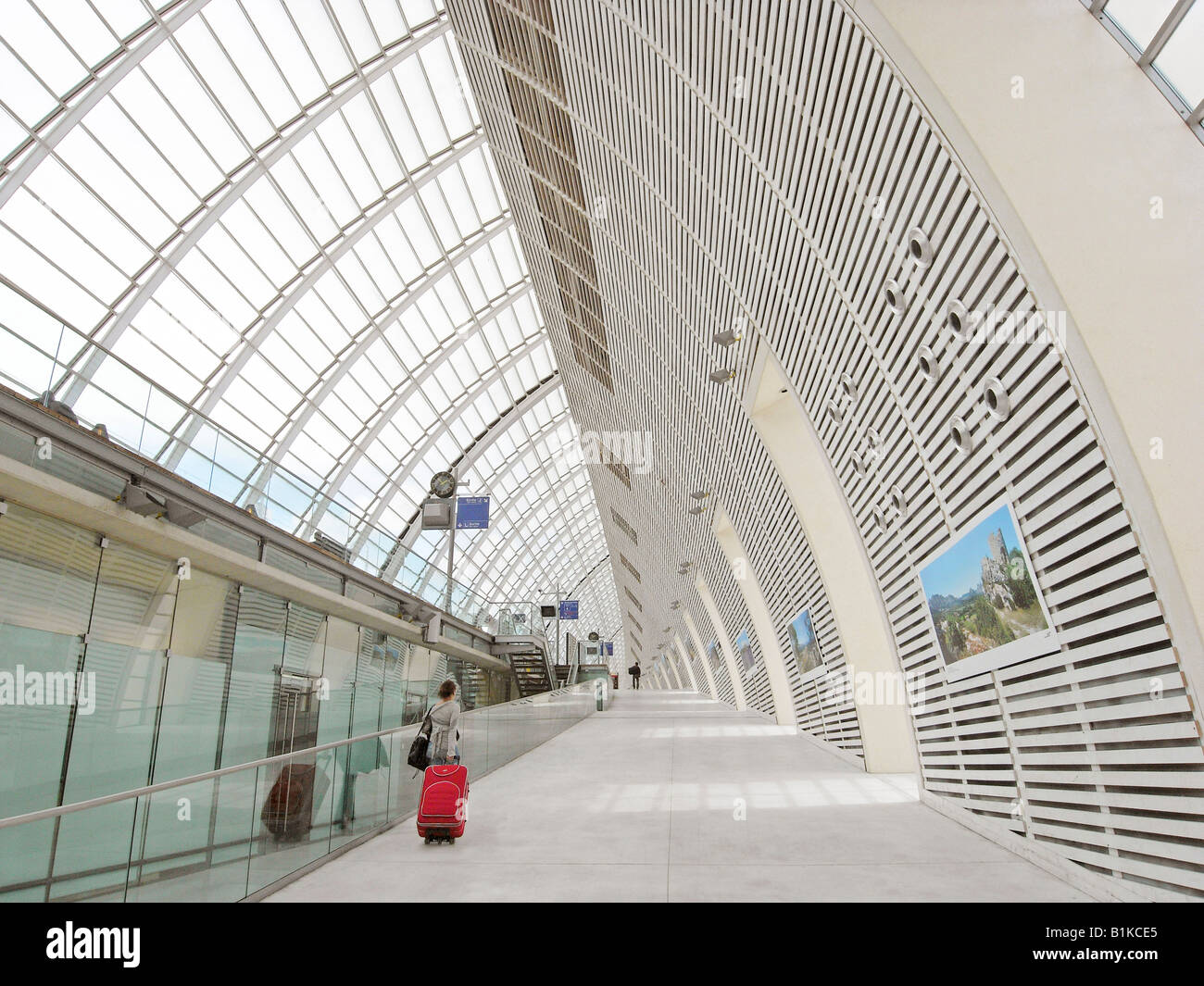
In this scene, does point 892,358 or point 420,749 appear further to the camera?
point 420,749

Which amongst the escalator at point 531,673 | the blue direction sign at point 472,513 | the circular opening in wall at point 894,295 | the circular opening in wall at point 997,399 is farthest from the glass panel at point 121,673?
the escalator at point 531,673

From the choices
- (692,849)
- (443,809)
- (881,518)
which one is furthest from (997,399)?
(443,809)

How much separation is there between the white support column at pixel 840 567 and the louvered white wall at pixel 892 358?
53 cm

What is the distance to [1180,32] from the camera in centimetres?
459

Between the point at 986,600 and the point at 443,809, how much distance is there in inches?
204

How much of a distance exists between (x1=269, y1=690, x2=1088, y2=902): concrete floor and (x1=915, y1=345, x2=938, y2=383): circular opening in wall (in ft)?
13.0

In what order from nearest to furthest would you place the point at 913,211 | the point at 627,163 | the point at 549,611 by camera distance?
the point at 913,211, the point at 627,163, the point at 549,611

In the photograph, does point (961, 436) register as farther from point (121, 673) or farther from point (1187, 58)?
point (121, 673)

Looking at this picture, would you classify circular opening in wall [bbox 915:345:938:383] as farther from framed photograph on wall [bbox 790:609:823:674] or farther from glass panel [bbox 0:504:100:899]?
glass panel [bbox 0:504:100:899]

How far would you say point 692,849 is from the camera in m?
6.62

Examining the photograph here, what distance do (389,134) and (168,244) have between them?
7.08 meters
